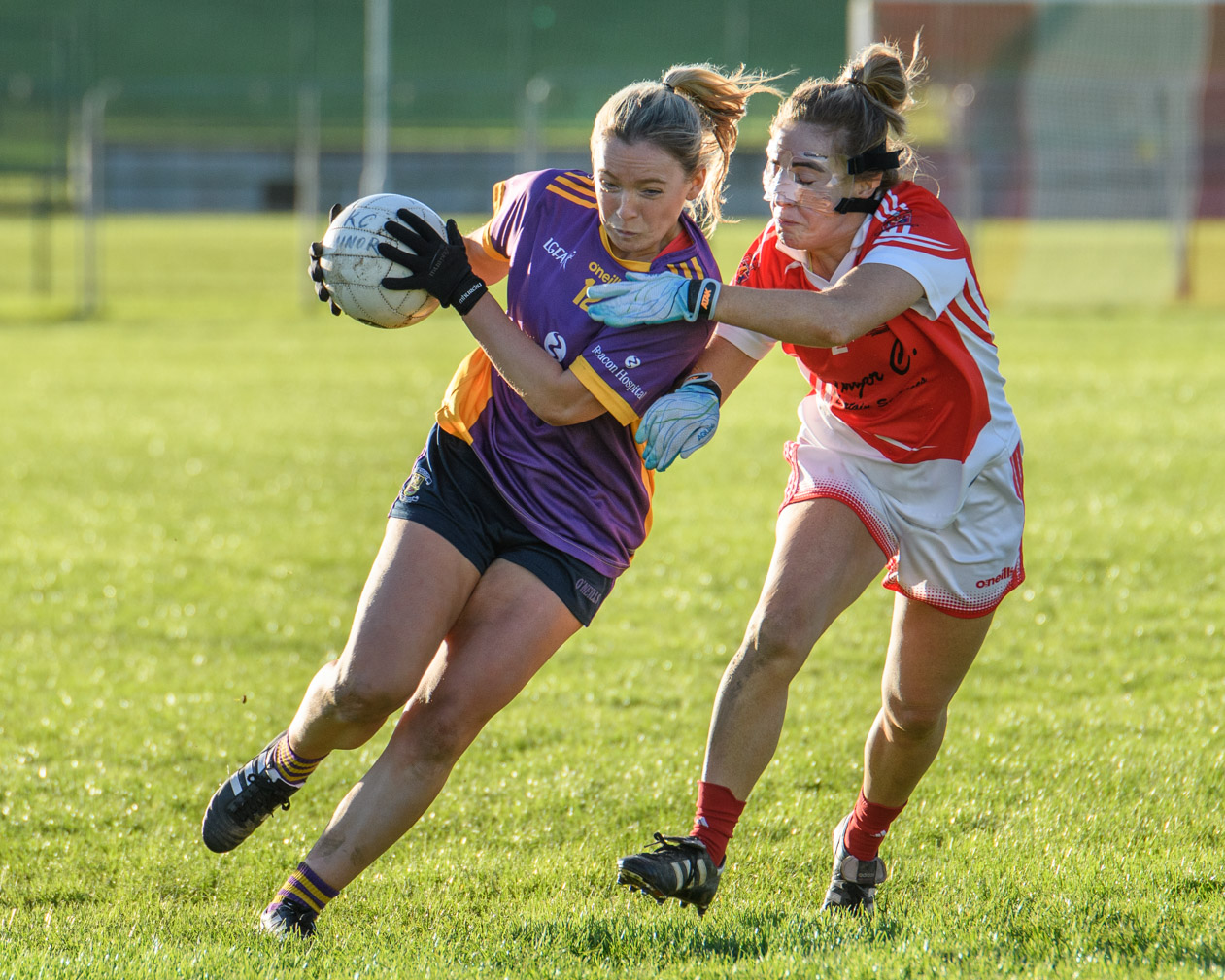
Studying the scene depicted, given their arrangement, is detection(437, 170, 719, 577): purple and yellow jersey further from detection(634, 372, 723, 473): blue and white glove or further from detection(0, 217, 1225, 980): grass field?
detection(0, 217, 1225, 980): grass field

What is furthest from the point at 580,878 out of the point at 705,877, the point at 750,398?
the point at 750,398

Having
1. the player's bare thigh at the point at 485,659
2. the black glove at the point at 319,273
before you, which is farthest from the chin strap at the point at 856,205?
the black glove at the point at 319,273

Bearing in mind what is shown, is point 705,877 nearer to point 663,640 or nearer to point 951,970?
point 951,970

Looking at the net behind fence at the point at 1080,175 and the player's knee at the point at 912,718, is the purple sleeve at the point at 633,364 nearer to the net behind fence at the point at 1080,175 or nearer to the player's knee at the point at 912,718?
the player's knee at the point at 912,718

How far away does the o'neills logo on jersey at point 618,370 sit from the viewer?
12.0ft

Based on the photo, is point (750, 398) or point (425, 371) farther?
point (425, 371)

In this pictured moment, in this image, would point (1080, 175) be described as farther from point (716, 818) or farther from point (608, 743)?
point (716, 818)

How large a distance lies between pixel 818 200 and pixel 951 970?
6.26ft

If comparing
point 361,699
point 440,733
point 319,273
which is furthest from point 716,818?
point 319,273

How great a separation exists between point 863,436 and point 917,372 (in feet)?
0.77

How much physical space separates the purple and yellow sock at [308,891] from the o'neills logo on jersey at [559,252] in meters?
1.69

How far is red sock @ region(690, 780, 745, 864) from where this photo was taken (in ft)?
11.9

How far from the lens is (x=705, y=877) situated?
139 inches

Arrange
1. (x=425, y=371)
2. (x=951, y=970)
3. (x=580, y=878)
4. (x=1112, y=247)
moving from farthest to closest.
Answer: (x=1112, y=247) → (x=425, y=371) → (x=580, y=878) → (x=951, y=970)
